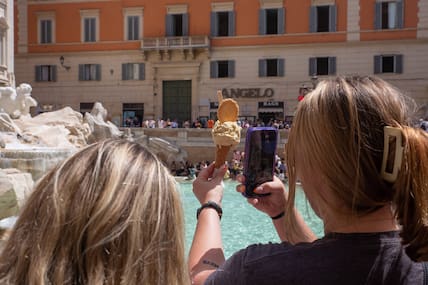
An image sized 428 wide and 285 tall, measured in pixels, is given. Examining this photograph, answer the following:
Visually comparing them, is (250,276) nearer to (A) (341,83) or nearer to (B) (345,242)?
(B) (345,242)

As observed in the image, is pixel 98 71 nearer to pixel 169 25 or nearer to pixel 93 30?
pixel 93 30

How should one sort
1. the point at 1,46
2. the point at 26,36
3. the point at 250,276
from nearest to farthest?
the point at 250,276 < the point at 1,46 < the point at 26,36

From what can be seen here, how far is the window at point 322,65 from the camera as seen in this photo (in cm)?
2536

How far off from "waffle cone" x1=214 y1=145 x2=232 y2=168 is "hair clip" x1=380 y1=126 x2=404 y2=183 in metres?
0.74

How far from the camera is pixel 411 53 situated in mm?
24281

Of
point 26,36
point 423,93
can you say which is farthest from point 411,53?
point 26,36

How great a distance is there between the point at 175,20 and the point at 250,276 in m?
26.9

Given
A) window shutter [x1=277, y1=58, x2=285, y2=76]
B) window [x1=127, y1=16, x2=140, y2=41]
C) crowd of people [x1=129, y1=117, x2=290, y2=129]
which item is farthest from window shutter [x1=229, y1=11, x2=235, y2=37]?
window [x1=127, y1=16, x2=140, y2=41]

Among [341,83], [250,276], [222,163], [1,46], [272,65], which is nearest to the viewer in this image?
[250,276]

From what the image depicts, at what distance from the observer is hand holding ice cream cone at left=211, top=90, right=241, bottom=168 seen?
2.11m

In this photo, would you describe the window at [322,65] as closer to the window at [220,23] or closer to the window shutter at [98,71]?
the window at [220,23]

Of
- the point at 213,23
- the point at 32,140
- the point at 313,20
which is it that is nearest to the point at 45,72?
the point at 213,23

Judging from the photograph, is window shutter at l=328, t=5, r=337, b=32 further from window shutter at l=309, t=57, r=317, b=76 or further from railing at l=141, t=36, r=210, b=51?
railing at l=141, t=36, r=210, b=51

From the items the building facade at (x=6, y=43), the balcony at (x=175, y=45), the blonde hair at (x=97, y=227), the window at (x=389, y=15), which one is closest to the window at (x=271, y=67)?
the balcony at (x=175, y=45)
